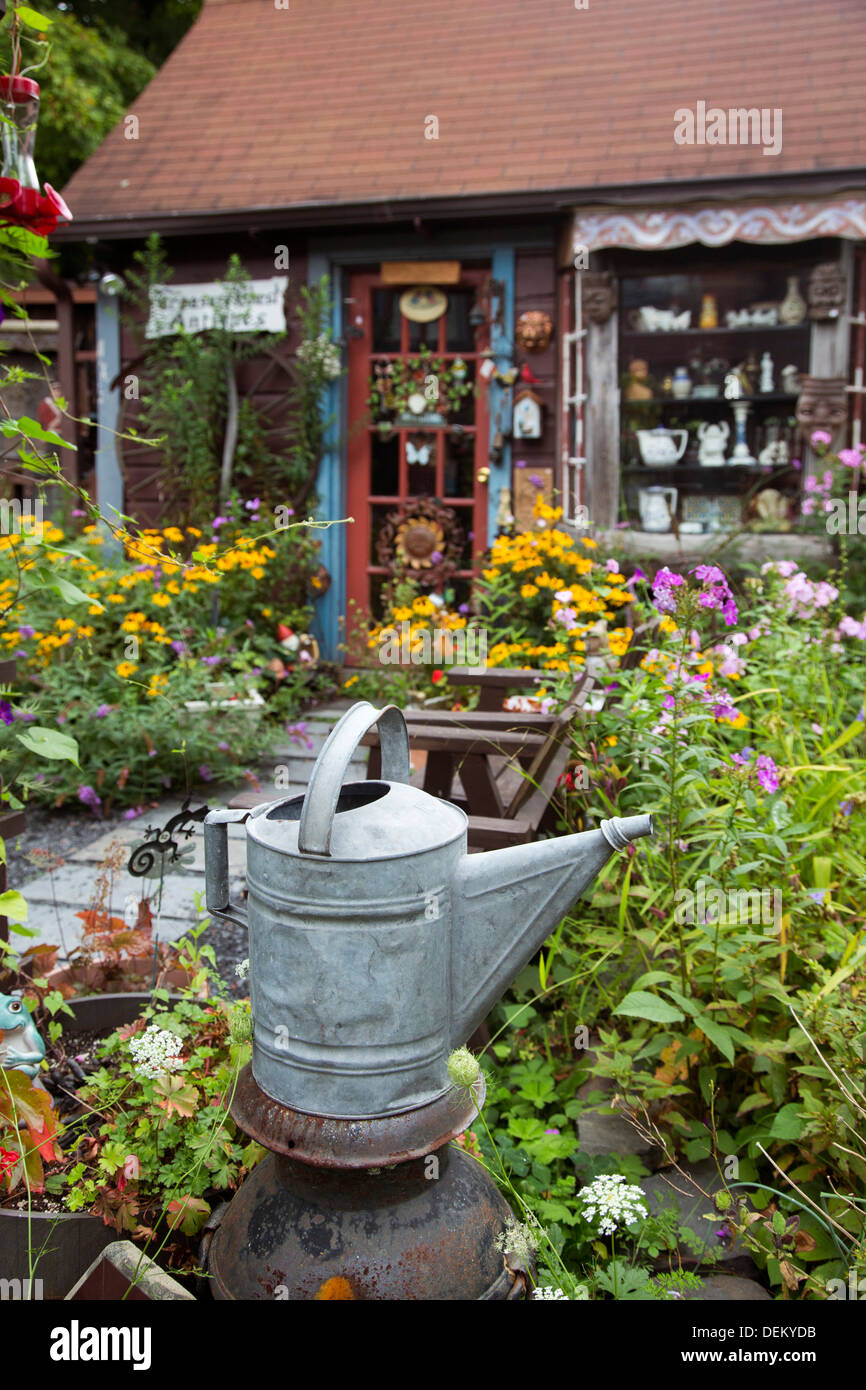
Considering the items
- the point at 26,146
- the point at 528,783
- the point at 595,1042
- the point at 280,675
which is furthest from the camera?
the point at 280,675

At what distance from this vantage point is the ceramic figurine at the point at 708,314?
6504mm

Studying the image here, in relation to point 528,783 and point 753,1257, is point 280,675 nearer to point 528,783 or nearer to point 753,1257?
point 528,783

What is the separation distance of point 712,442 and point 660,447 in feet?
1.09

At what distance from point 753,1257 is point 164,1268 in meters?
1.03

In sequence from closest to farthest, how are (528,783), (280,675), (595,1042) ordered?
(595,1042) → (528,783) → (280,675)

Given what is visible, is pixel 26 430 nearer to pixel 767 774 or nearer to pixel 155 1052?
pixel 155 1052

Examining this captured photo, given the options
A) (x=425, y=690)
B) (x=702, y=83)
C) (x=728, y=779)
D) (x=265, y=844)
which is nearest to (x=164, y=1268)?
(x=265, y=844)

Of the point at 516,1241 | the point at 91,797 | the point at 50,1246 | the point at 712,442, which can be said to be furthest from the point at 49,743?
→ the point at 712,442

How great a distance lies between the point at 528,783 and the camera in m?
2.85

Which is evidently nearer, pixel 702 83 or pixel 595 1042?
pixel 595 1042

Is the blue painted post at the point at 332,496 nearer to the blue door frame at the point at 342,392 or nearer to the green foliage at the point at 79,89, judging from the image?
the blue door frame at the point at 342,392

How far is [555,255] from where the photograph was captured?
646cm

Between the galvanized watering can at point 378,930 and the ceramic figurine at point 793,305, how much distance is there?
555cm

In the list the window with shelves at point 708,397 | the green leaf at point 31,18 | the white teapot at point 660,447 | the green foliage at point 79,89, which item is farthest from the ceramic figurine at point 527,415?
the green foliage at point 79,89
